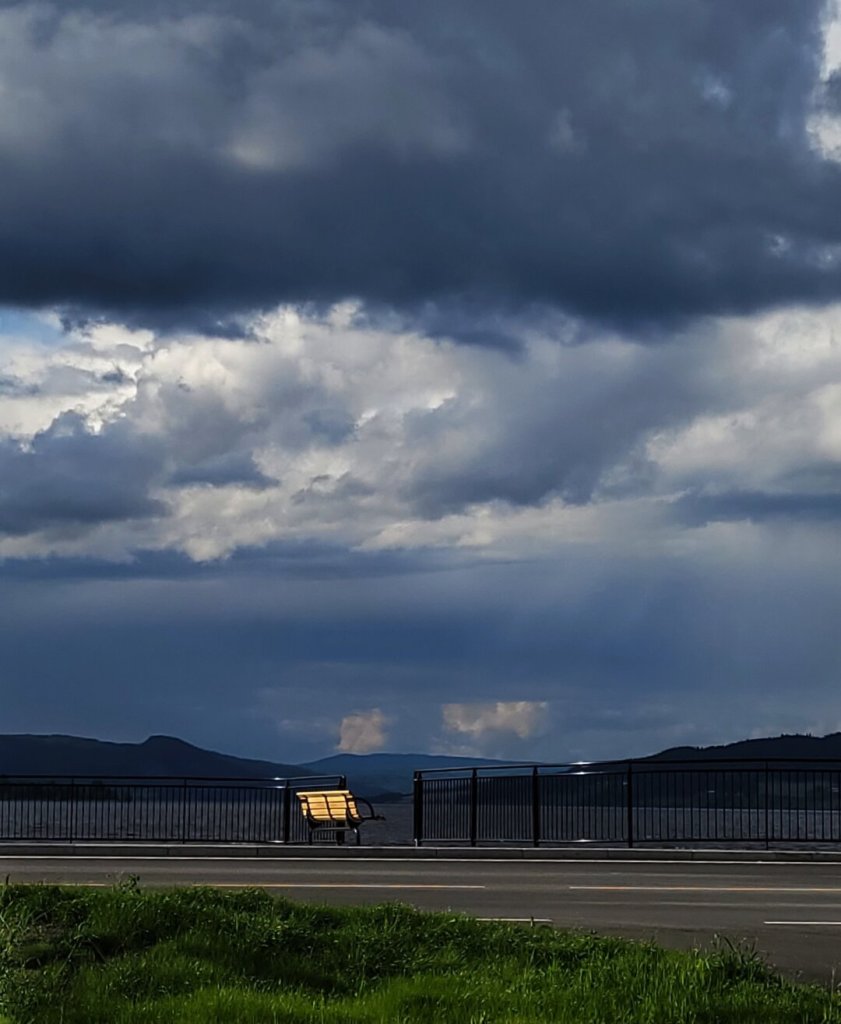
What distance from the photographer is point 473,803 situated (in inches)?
1087

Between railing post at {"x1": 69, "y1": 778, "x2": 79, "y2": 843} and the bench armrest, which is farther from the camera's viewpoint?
railing post at {"x1": 69, "y1": 778, "x2": 79, "y2": 843}

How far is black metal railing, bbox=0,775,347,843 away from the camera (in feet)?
94.1

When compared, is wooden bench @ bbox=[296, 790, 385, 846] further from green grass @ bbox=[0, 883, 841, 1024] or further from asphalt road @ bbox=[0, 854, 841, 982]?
green grass @ bbox=[0, 883, 841, 1024]

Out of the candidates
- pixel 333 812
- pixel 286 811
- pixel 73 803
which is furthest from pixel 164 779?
pixel 333 812

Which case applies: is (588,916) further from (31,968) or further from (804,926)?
(31,968)

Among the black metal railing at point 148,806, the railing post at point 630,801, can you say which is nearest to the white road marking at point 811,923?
the railing post at point 630,801

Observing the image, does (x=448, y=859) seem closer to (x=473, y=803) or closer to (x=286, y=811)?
(x=473, y=803)

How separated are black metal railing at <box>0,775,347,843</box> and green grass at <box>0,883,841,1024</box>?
1610cm

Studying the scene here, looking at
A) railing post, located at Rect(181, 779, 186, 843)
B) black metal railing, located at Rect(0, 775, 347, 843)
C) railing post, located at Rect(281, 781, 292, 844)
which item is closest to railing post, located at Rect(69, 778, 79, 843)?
black metal railing, located at Rect(0, 775, 347, 843)

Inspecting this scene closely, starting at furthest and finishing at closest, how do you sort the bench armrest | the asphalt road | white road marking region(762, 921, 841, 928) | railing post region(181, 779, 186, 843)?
railing post region(181, 779, 186, 843) → the bench armrest → white road marking region(762, 921, 841, 928) → the asphalt road

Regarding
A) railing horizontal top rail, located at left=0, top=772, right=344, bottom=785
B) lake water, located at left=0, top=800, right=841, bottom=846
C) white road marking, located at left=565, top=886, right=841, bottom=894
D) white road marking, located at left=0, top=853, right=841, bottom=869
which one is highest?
railing horizontal top rail, located at left=0, top=772, right=344, bottom=785

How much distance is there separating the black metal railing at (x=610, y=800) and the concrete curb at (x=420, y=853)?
0.81 metres

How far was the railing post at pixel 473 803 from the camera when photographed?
27297 mm

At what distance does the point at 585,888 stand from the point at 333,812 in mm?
9401
